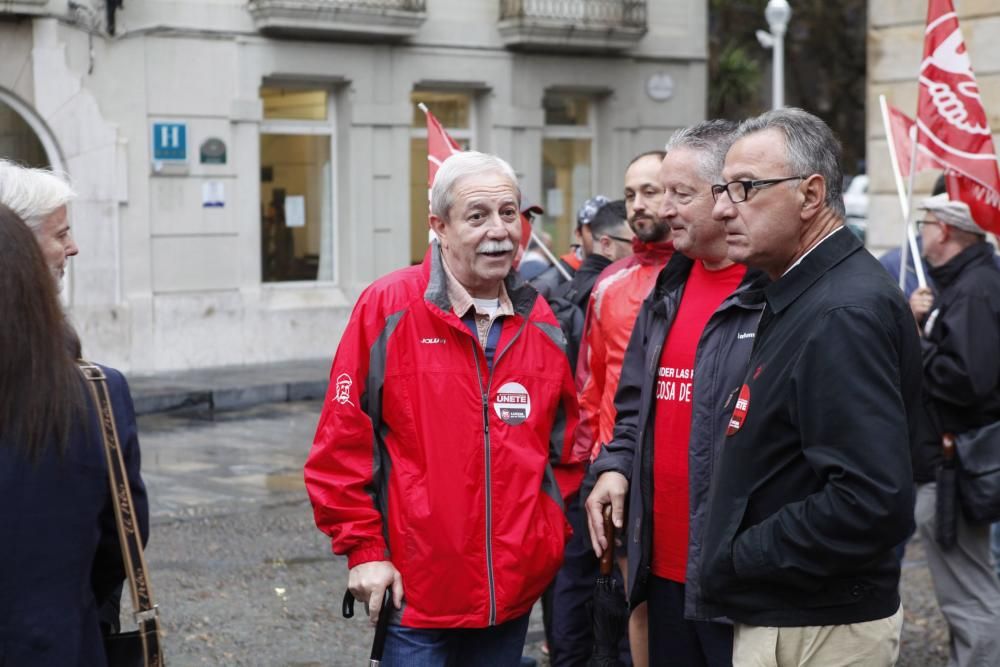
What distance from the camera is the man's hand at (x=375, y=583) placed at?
3.71 metres

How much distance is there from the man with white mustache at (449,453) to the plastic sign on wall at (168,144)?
13542 millimetres

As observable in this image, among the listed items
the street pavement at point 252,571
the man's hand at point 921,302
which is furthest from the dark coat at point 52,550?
the man's hand at point 921,302

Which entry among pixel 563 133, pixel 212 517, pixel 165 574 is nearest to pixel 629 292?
pixel 165 574

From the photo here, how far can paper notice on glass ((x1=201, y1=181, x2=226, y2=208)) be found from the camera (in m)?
17.4

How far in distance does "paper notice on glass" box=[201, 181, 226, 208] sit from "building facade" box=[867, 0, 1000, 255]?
832cm

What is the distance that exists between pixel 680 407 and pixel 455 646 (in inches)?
34.3

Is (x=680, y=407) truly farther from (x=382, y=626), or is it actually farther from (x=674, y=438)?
(x=382, y=626)

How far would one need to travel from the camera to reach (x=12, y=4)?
616 inches

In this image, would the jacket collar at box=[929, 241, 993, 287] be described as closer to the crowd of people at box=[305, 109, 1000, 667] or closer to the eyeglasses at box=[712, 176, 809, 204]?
the crowd of people at box=[305, 109, 1000, 667]

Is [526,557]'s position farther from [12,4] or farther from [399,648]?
[12,4]

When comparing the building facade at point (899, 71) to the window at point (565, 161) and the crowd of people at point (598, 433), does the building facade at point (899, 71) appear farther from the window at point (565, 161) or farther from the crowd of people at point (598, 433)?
the window at point (565, 161)

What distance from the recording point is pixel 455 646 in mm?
3875

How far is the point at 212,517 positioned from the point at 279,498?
2.45ft

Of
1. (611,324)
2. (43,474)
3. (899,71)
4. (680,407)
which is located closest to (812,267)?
(680,407)
